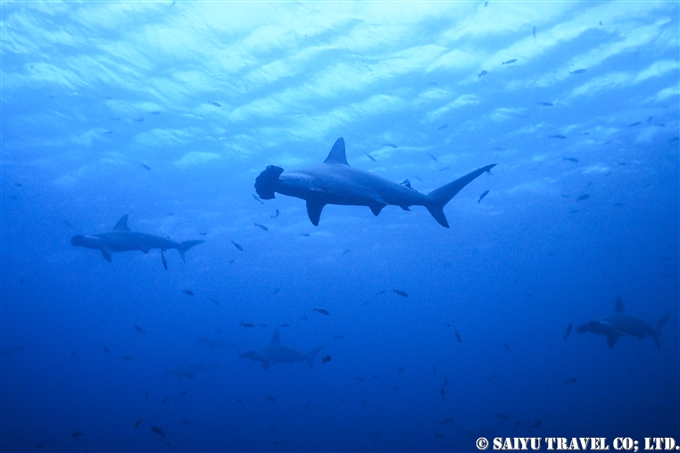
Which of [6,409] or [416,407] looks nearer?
[416,407]

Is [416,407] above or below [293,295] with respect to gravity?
below

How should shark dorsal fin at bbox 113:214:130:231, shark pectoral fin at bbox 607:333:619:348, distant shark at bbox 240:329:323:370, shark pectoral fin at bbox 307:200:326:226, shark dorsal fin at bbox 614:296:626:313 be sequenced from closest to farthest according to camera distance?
shark pectoral fin at bbox 307:200:326:226
shark pectoral fin at bbox 607:333:619:348
shark dorsal fin at bbox 614:296:626:313
shark dorsal fin at bbox 113:214:130:231
distant shark at bbox 240:329:323:370

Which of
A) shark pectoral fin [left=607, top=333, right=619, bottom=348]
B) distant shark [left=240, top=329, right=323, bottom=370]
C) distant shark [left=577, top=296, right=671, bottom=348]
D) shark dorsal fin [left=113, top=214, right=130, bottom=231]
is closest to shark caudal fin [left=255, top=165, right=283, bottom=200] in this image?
distant shark [left=577, top=296, right=671, bottom=348]

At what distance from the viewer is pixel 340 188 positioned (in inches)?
217

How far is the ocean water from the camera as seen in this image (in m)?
12.8

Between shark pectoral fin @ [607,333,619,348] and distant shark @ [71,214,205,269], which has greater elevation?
distant shark @ [71,214,205,269]

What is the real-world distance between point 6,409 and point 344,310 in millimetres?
59834

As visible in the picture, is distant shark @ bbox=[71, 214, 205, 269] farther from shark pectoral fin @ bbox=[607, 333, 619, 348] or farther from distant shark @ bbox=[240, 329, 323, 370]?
shark pectoral fin @ bbox=[607, 333, 619, 348]

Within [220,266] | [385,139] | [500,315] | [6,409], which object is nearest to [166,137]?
[385,139]

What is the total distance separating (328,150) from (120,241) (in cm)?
1035

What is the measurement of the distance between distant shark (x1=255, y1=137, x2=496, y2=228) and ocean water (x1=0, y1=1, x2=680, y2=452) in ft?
1.01

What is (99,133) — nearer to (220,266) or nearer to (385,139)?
(385,139)

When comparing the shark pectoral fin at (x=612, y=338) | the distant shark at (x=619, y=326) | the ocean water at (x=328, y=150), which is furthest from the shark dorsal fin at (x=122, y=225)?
the shark pectoral fin at (x=612, y=338)

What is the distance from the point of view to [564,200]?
102 feet
